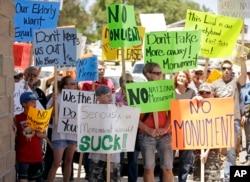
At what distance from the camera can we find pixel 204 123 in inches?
391

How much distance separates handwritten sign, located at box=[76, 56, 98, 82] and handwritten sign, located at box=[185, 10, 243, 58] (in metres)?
1.63

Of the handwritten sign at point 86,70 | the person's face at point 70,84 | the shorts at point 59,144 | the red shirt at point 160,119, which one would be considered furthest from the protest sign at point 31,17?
the red shirt at point 160,119

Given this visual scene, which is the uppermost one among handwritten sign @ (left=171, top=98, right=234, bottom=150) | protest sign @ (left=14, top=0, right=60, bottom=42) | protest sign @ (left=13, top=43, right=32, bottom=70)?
protest sign @ (left=14, top=0, right=60, bottom=42)

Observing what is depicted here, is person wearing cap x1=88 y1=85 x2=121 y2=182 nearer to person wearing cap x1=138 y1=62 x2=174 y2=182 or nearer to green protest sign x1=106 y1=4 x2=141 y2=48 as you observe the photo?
person wearing cap x1=138 y1=62 x2=174 y2=182

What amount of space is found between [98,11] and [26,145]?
71.7 m

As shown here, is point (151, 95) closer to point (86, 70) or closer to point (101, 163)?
point (101, 163)

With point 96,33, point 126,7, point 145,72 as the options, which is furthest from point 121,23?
point 96,33

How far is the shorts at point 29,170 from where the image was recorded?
9531mm

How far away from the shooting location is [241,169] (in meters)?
8.61

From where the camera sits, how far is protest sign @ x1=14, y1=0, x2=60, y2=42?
12336 mm

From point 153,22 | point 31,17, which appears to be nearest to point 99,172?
point 31,17

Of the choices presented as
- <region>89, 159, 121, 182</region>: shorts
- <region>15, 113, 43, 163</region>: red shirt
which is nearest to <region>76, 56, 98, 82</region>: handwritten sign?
<region>15, 113, 43, 163</region>: red shirt

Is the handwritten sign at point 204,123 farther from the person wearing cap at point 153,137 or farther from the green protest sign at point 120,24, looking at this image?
the green protest sign at point 120,24

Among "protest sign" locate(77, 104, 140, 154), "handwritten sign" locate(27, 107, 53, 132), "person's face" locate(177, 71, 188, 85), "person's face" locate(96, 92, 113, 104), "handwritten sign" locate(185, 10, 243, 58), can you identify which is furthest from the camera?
"handwritten sign" locate(185, 10, 243, 58)
